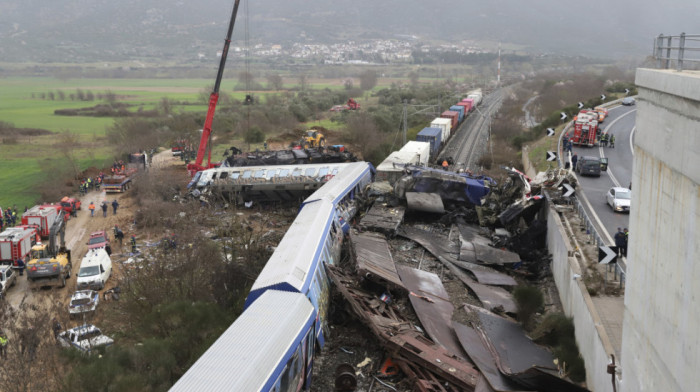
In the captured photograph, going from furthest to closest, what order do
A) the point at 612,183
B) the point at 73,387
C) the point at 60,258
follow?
the point at 612,183, the point at 60,258, the point at 73,387

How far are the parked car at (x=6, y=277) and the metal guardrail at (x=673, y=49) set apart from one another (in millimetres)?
22479

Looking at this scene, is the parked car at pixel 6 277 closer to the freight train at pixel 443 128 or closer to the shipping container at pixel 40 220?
the shipping container at pixel 40 220

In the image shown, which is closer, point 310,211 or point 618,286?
point 618,286

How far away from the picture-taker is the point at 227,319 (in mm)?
15445

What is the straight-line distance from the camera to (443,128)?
47031mm

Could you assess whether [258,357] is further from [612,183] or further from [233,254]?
[612,183]

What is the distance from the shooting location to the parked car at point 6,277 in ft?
72.5

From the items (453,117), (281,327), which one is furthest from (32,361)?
(453,117)

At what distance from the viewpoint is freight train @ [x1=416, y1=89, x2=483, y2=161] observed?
41.8m

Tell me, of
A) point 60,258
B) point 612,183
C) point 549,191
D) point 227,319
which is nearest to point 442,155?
point 612,183

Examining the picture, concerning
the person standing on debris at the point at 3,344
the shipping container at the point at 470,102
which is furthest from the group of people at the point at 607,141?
the person standing on debris at the point at 3,344

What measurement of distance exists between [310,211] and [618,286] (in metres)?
9.95

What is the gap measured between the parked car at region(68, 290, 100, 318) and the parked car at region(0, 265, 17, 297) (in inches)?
149

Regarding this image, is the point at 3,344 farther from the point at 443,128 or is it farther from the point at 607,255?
the point at 443,128
